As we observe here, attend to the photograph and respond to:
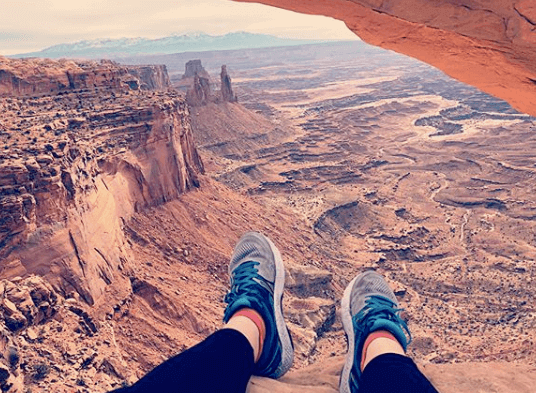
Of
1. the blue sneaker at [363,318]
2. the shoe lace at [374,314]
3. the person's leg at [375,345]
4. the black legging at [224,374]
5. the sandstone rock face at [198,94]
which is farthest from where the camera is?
the sandstone rock face at [198,94]

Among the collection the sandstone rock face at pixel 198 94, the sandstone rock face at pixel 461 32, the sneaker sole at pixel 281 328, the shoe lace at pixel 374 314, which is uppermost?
the sandstone rock face at pixel 461 32

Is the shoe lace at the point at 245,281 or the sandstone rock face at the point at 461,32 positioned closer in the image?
the sandstone rock face at the point at 461,32

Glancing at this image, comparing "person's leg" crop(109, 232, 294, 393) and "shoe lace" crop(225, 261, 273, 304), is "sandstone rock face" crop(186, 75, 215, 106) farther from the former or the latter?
"shoe lace" crop(225, 261, 273, 304)

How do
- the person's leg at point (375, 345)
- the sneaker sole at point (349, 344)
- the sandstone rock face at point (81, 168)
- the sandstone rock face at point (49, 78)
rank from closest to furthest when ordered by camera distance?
1. the person's leg at point (375, 345)
2. the sneaker sole at point (349, 344)
3. the sandstone rock face at point (81, 168)
4. the sandstone rock face at point (49, 78)

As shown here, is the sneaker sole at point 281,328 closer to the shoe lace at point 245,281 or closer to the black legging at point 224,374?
the shoe lace at point 245,281

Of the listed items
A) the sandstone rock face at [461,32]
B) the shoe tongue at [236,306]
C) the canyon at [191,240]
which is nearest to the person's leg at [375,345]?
the canyon at [191,240]

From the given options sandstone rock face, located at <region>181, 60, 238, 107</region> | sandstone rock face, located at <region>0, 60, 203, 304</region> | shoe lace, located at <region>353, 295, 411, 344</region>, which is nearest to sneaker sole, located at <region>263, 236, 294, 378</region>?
shoe lace, located at <region>353, 295, 411, 344</region>

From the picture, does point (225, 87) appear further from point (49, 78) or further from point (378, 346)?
point (378, 346)

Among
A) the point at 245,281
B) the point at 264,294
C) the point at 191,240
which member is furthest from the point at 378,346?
the point at 191,240
